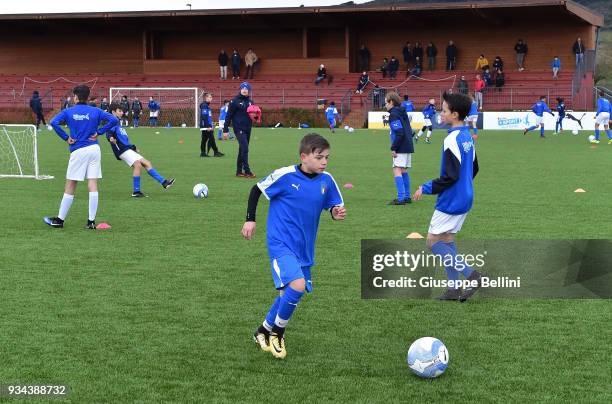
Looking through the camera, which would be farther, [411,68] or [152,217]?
[411,68]

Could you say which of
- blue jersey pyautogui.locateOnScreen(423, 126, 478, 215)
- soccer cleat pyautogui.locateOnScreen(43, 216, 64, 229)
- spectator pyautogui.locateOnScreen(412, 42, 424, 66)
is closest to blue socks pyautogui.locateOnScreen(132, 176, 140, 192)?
soccer cleat pyautogui.locateOnScreen(43, 216, 64, 229)

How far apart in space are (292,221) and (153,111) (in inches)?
1721

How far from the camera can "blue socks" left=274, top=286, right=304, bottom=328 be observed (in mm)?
5684

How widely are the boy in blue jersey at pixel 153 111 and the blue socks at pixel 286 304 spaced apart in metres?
43.3

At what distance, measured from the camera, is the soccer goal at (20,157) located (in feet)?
60.8

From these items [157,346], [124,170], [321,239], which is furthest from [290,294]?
[124,170]

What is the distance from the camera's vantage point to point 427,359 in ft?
17.4

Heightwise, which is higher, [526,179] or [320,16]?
[320,16]

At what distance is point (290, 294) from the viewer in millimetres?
5688

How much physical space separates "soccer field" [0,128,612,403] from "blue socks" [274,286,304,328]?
26 cm

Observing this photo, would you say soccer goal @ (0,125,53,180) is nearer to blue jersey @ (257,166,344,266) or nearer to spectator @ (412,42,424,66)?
blue jersey @ (257,166,344,266)

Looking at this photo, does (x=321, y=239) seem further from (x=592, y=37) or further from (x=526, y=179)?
(x=592, y=37)

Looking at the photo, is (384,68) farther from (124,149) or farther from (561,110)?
(124,149)

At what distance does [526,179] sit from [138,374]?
14.1 meters
